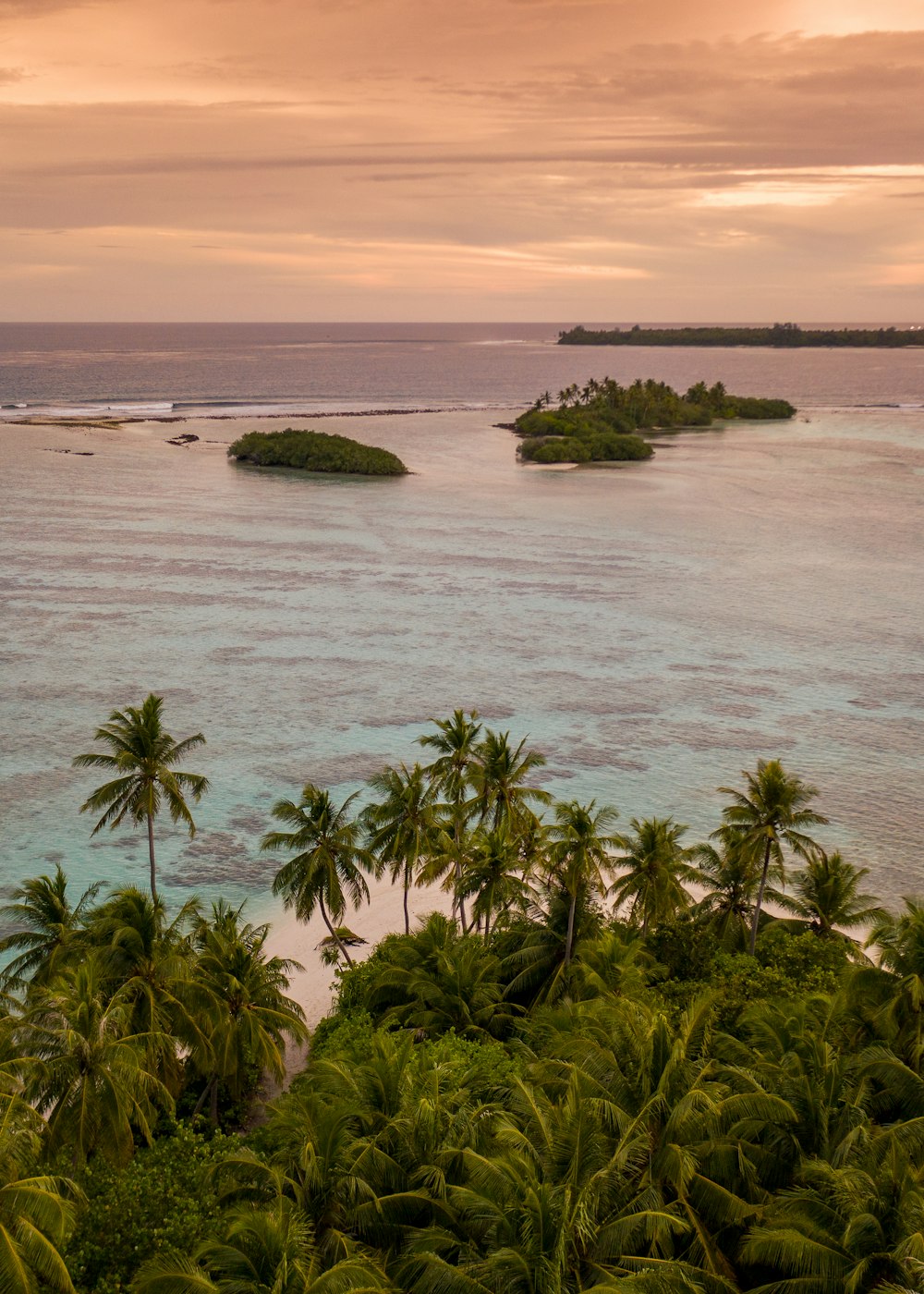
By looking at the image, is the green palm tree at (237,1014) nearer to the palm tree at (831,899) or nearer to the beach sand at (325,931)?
the beach sand at (325,931)

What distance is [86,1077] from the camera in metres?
20.8

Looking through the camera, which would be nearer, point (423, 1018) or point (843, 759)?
point (423, 1018)

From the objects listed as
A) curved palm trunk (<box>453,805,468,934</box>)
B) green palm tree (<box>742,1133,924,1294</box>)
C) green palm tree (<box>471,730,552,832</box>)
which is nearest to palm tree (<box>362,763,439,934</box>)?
curved palm trunk (<box>453,805,468,934</box>)

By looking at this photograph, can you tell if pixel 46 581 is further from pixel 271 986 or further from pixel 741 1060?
pixel 741 1060

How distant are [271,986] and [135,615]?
1865 inches

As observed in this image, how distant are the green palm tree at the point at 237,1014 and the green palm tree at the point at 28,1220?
6.44 metres

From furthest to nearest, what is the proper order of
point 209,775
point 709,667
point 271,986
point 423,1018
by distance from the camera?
point 709,667 → point 209,775 → point 423,1018 → point 271,986

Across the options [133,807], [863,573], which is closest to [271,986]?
[133,807]

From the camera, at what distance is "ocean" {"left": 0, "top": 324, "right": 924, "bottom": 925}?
152 ft

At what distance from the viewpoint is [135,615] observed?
70500 mm

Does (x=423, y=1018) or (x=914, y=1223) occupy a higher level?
(x=914, y=1223)

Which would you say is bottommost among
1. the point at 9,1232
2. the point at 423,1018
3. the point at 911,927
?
the point at 423,1018

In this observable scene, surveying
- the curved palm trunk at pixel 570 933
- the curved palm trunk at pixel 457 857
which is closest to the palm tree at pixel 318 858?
the curved palm trunk at pixel 457 857

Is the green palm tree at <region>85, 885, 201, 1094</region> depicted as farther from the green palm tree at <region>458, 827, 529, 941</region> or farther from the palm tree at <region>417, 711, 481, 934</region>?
the palm tree at <region>417, 711, 481, 934</region>
